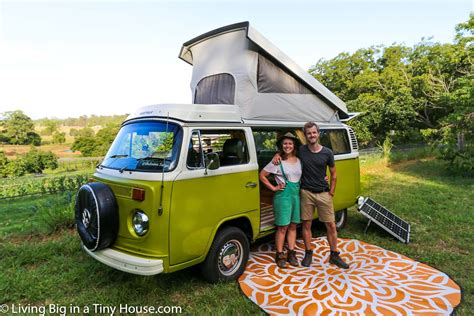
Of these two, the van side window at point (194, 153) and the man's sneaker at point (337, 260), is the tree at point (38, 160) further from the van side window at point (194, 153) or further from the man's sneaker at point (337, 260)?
the man's sneaker at point (337, 260)

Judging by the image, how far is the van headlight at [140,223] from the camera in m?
3.17

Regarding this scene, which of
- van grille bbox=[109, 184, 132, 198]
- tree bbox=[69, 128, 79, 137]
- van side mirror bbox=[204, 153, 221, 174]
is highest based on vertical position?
van side mirror bbox=[204, 153, 221, 174]

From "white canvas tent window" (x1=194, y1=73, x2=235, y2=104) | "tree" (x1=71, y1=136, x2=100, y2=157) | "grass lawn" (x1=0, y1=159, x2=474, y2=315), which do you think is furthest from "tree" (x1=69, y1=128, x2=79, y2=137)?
"white canvas tent window" (x1=194, y1=73, x2=235, y2=104)

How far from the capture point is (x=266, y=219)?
4777mm

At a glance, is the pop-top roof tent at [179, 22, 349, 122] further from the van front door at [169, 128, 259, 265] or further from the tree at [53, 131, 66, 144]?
the tree at [53, 131, 66, 144]

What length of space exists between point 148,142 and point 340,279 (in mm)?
3156

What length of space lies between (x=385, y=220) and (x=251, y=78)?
3.88 meters

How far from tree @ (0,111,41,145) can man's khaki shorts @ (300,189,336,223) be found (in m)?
18.0

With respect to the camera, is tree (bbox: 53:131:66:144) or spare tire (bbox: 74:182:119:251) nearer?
spare tire (bbox: 74:182:119:251)

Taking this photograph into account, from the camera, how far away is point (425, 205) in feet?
24.9

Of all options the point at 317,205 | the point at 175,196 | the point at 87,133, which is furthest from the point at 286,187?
the point at 87,133

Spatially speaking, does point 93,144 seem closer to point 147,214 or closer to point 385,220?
point 147,214

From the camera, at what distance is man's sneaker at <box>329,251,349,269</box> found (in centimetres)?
425

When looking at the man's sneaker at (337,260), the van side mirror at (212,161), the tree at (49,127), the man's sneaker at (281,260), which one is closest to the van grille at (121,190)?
the van side mirror at (212,161)
